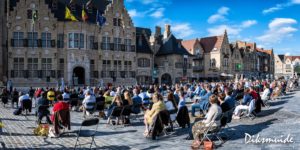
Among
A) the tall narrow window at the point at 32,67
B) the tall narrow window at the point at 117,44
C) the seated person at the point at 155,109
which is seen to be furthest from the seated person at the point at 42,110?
the tall narrow window at the point at 117,44

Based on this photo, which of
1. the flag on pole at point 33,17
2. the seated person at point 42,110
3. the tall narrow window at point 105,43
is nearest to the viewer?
the seated person at point 42,110

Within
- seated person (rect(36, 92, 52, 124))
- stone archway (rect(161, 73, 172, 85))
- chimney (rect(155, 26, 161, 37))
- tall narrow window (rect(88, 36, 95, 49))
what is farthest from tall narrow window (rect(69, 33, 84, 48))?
seated person (rect(36, 92, 52, 124))

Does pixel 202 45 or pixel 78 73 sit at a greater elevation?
pixel 202 45

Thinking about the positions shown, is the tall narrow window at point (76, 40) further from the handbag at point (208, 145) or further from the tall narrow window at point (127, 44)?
the handbag at point (208, 145)

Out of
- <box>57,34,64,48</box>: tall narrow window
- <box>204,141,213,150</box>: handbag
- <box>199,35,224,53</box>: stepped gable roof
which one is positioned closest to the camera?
<box>204,141,213,150</box>: handbag

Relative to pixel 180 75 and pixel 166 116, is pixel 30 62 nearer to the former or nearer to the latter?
pixel 180 75

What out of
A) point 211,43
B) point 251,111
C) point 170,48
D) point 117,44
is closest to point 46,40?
point 117,44

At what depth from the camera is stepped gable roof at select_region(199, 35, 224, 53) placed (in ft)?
211

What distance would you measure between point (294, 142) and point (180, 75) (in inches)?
1776

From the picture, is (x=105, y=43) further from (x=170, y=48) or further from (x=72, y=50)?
(x=170, y=48)

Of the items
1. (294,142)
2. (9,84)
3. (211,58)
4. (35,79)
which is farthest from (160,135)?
(211,58)

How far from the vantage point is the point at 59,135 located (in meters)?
11.1

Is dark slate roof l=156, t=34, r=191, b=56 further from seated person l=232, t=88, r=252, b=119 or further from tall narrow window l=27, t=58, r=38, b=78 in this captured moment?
seated person l=232, t=88, r=252, b=119

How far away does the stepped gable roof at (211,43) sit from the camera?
64250mm
